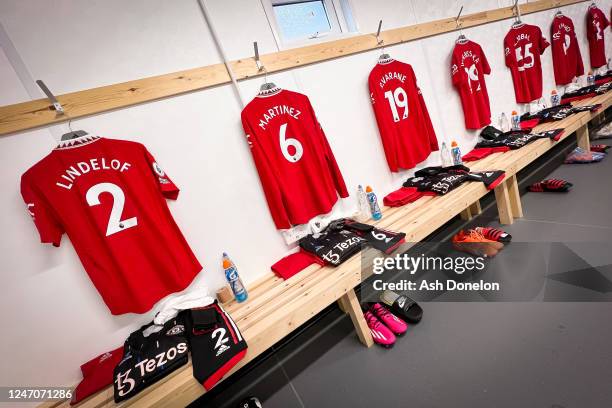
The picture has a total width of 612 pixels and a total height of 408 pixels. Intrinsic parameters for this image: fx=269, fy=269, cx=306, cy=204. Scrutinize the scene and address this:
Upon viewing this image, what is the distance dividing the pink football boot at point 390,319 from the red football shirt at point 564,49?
15.0 ft

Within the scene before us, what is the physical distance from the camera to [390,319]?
1839 mm

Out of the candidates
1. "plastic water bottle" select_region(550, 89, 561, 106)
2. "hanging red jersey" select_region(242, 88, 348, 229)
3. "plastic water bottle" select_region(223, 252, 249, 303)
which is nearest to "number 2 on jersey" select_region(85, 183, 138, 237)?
"plastic water bottle" select_region(223, 252, 249, 303)

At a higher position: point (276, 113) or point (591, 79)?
point (276, 113)

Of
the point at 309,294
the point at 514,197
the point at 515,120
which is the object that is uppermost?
the point at 515,120

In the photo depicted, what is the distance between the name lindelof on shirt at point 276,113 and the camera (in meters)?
1.86

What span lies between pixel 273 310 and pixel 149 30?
183 centimetres

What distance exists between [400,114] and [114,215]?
232 centimetres

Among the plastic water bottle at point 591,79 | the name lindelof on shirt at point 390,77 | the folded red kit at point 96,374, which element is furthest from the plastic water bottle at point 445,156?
→ the plastic water bottle at point 591,79

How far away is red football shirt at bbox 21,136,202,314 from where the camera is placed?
4.50 feet

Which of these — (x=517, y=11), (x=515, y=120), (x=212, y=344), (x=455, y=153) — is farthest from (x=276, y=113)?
(x=517, y=11)

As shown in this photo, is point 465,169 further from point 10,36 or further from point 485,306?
point 10,36

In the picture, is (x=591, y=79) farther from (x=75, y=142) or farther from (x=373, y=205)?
(x=75, y=142)

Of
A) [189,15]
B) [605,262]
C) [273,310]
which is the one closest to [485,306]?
[605,262]

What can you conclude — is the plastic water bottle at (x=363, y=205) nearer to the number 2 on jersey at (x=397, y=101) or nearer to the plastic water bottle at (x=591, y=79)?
the number 2 on jersey at (x=397, y=101)
